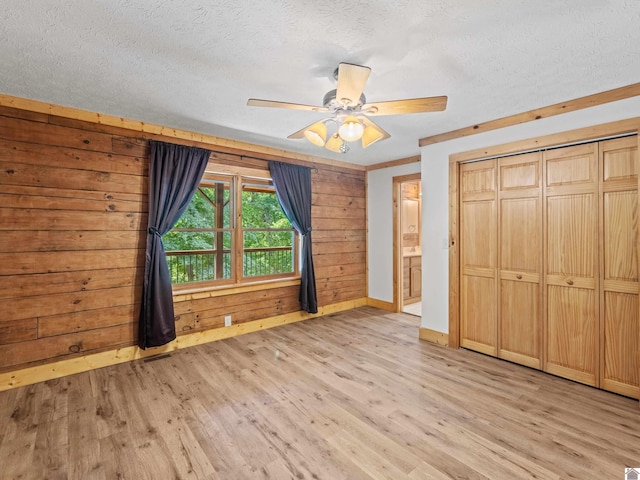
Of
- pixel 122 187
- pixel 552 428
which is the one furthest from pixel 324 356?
pixel 122 187

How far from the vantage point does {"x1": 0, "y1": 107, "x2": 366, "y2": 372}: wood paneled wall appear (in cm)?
268

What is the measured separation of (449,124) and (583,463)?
9.58 ft

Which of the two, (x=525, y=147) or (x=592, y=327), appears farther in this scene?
(x=525, y=147)

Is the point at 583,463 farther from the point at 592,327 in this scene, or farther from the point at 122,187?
the point at 122,187

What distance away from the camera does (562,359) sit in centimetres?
283

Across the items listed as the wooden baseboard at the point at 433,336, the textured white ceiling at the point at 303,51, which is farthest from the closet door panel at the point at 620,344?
the textured white ceiling at the point at 303,51

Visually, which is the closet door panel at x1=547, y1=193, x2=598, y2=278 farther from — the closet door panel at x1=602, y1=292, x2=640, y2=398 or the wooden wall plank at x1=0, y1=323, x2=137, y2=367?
the wooden wall plank at x1=0, y1=323, x2=137, y2=367

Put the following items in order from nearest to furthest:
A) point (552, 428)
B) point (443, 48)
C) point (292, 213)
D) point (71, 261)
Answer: point (443, 48) < point (552, 428) < point (71, 261) < point (292, 213)

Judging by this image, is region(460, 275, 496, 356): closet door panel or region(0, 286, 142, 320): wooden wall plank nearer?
region(0, 286, 142, 320): wooden wall plank

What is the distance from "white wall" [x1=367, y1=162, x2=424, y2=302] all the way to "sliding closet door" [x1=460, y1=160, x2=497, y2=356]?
5.20 feet

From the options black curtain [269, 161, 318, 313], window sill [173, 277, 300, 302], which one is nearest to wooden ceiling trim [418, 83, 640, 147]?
black curtain [269, 161, 318, 313]

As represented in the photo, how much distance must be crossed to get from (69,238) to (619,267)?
479cm

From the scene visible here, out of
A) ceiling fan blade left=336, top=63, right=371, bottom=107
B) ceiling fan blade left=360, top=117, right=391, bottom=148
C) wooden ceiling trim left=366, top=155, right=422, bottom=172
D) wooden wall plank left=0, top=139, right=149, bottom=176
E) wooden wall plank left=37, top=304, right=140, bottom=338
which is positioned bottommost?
wooden wall plank left=37, top=304, right=140, bottom=338

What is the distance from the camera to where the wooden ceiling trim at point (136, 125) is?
2.70 meters
